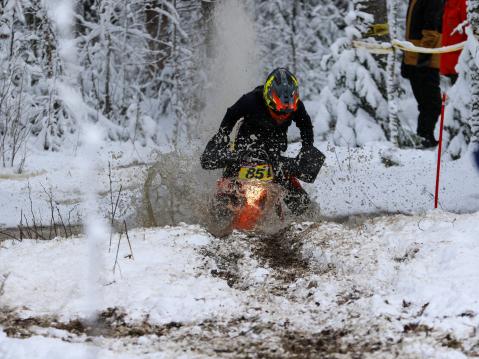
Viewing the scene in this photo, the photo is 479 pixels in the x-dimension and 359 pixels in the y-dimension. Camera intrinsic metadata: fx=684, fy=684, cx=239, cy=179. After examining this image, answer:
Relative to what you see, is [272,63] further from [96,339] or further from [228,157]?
[96,339]

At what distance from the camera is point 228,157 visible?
7.50 m

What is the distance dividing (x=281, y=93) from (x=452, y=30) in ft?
13.4

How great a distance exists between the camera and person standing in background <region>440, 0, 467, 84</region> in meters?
10.3

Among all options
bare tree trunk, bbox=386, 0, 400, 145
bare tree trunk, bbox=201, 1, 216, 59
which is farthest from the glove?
bare tree trunk, bbox=201, 1, 216, 59

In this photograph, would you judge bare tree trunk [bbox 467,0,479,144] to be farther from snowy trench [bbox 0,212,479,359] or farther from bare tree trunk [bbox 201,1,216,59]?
bare tree trunk [bbox 201,1,216,59]

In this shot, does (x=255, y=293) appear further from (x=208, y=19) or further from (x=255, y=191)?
(x=208, y=19)

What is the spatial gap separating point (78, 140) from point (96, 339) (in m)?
14.1

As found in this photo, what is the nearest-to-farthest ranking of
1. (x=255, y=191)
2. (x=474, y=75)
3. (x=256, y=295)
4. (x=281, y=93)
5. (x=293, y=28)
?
(x=256, y=295), (x=255, y=191), (x=281, y=93), (x=474, y=75), (x=293, y=28)

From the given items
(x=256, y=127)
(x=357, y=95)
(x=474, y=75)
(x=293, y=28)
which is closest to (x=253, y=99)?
(x=256, y=127)

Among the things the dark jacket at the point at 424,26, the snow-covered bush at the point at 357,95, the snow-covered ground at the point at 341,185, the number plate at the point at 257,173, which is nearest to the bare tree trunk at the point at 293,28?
the snow-covered bush at the point at 357,95

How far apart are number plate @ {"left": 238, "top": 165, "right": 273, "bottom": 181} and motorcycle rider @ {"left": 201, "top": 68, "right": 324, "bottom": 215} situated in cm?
18

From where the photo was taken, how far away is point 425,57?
37.1ft

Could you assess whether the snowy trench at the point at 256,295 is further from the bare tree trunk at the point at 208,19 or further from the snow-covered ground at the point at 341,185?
the bare tree trunk at the point at 208,19

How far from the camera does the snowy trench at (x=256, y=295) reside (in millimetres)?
4219
